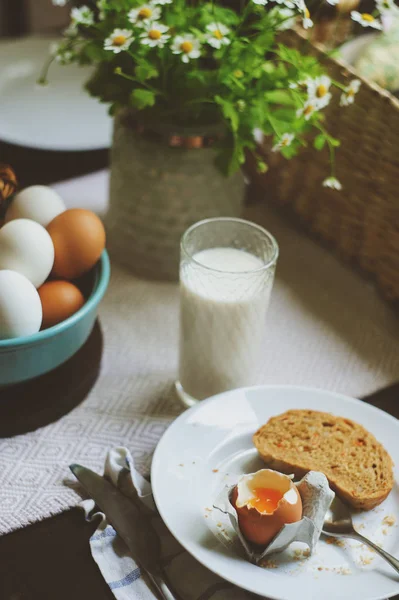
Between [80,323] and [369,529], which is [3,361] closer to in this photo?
[80,323]

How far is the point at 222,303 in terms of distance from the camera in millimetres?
831

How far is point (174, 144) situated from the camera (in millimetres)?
975

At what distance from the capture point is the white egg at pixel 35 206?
851 mm

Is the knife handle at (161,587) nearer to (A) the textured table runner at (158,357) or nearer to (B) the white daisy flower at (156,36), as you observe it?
(A) the textured table runner at (158,357)

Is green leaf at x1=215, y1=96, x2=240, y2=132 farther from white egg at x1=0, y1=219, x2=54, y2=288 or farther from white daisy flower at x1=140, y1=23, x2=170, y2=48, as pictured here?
white egg at x1=0, y1=219, x2=54, y2=288

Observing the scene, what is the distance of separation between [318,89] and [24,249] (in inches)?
15.4

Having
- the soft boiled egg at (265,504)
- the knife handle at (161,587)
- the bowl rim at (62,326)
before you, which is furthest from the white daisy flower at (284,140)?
the knife handle at (161,587)

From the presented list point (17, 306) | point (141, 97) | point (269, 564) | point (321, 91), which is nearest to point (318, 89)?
point (321, 91)

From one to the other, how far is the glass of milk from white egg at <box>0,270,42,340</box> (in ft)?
0.61

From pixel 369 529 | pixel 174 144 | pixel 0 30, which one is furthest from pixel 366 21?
pixel 0 30

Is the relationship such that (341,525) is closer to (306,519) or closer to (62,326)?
(306,519)

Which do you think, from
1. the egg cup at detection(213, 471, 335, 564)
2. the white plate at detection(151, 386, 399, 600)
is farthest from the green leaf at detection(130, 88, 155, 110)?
the egg cup at detection(213, 471, 335, 564)

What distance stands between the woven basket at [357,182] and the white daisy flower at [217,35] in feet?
0.56

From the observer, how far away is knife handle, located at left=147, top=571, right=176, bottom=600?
65 centimetres
